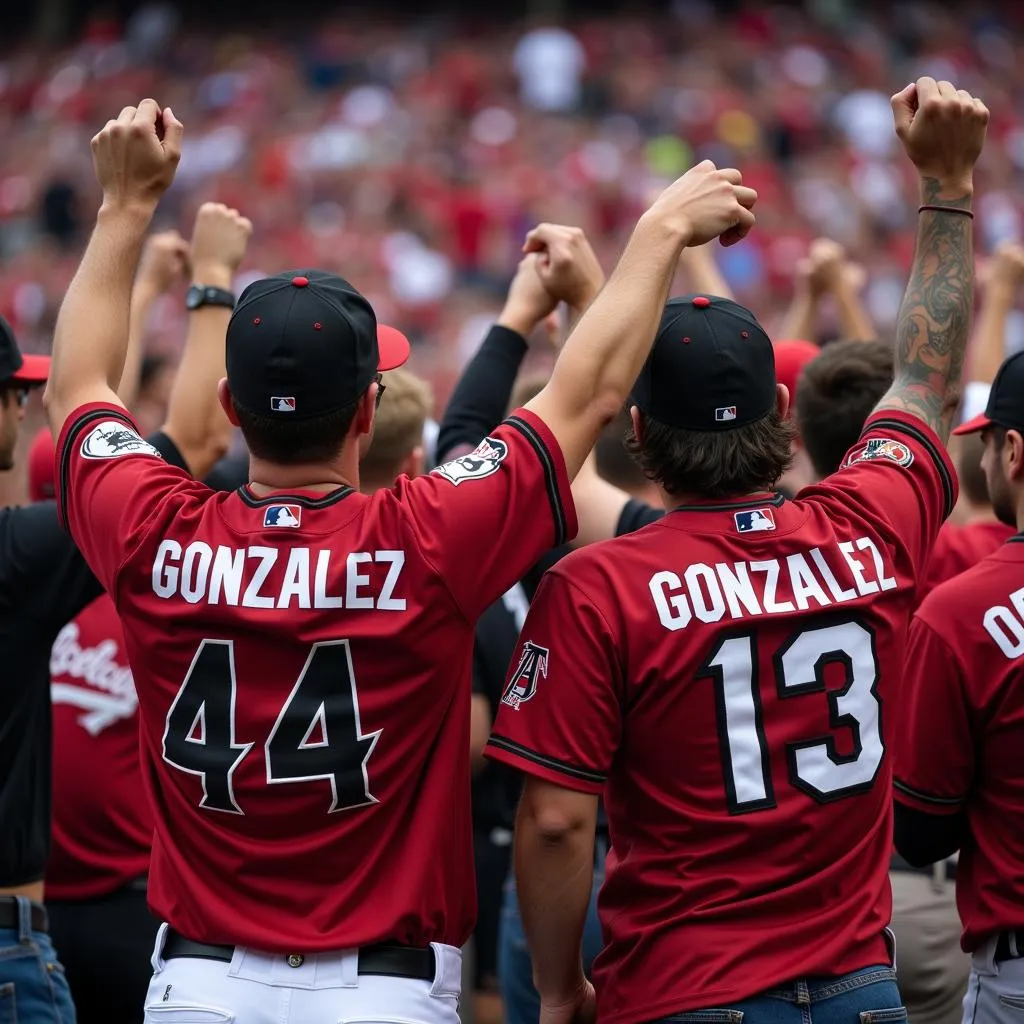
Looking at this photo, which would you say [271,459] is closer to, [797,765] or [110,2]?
[797,765]

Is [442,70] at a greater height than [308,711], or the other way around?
[442,70]

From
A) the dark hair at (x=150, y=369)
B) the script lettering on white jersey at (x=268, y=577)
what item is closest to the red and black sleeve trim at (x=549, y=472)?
the script lettering on white jersey at (x=268, y=577)

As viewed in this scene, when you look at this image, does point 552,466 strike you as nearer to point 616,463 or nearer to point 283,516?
point 283,516

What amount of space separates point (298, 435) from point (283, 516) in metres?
0.16

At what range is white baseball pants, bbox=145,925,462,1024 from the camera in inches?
102

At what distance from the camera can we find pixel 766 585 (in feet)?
9.14

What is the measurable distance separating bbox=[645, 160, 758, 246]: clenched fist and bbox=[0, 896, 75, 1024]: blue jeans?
6.80ft

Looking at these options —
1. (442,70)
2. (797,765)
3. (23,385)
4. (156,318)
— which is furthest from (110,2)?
(797,765)

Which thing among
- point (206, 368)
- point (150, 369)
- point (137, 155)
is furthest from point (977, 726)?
point (150, 369)

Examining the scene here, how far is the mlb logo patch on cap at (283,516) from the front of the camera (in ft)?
8.93

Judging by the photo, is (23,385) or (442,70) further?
(442,70)

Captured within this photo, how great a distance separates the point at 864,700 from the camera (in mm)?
2807

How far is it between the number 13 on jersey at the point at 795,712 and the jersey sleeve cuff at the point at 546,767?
239 mm

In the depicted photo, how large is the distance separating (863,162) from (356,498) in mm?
16891
